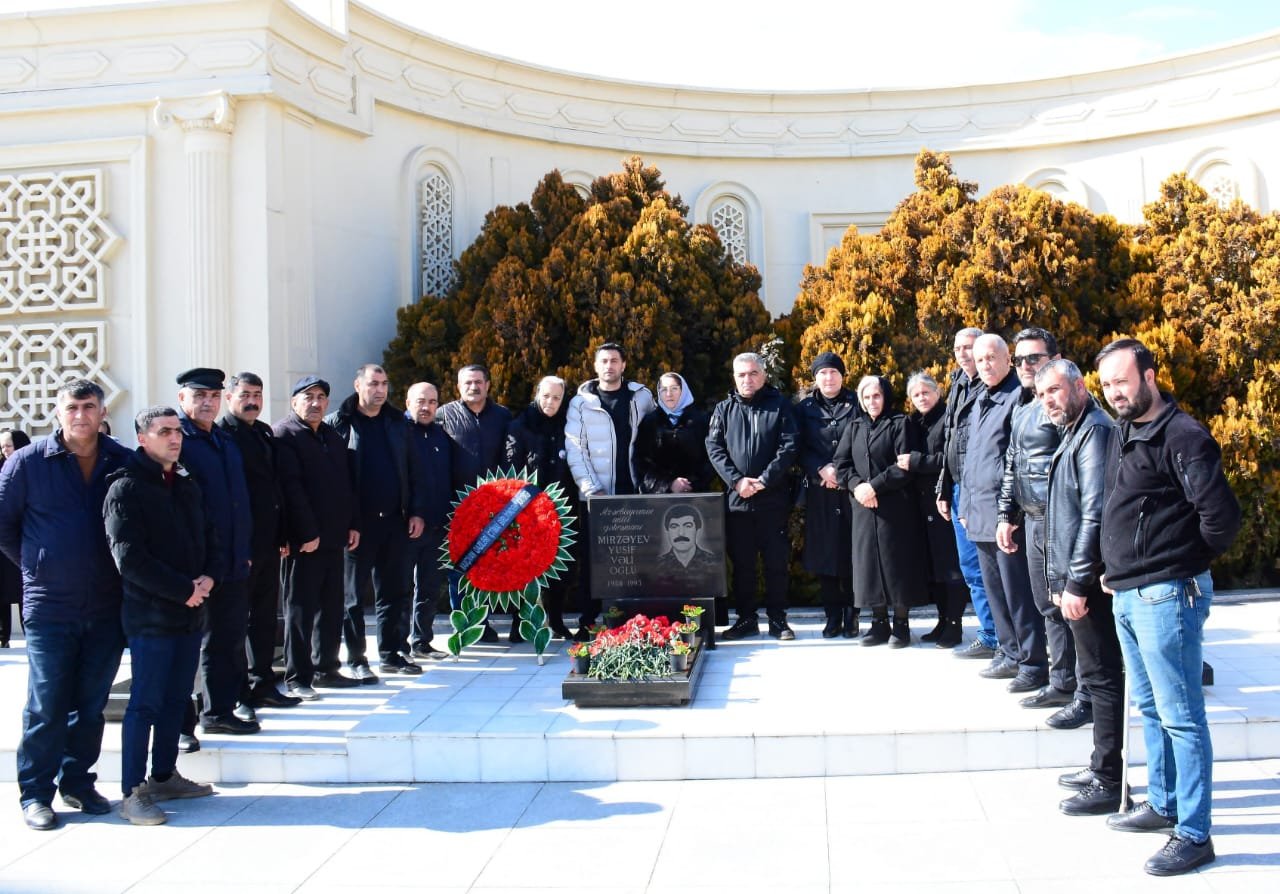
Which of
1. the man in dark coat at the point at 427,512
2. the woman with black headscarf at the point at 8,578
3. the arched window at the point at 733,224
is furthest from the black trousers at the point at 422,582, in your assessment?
the arched window at the point at 733,224

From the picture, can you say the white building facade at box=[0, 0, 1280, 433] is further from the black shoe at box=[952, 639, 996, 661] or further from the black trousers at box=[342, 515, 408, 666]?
the black shoe at box=[952, 639, 996, 661]

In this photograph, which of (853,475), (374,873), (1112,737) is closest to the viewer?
(374,873)

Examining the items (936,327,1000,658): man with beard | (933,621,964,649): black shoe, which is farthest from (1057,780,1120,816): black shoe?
(933,621,964,649): black shoe

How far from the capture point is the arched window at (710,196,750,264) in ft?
39.6

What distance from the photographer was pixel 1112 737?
4.29m

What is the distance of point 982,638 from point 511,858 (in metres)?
3.74

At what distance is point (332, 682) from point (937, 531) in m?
4.05

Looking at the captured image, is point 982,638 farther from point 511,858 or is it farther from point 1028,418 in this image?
point 511,858

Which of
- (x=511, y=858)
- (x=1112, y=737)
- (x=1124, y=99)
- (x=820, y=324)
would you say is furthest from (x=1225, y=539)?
(x=1124, y=99)

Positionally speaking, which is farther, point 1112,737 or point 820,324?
point 820,324

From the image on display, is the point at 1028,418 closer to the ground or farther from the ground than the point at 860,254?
closer to the ground

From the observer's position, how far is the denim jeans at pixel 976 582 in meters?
6.56

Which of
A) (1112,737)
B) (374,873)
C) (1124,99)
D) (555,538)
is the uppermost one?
(1124,99)

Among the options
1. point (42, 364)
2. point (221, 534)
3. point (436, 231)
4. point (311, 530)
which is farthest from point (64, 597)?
point (436, 231)
